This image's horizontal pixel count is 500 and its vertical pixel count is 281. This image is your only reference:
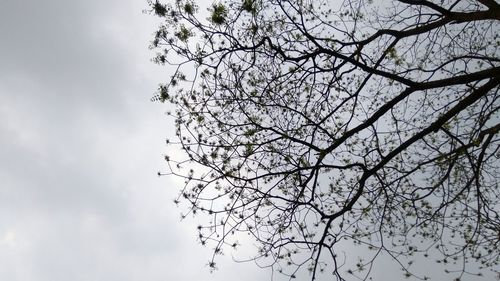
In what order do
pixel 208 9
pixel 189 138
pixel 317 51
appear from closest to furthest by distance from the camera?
1. pixel 208 9
2. pixel 189 138
3. pixel 317 51

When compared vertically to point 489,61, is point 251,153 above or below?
below

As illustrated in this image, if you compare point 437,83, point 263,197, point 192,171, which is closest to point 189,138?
point 192,171

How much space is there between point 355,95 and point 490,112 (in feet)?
7.71

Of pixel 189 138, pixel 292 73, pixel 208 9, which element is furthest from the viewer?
pixel 292 73

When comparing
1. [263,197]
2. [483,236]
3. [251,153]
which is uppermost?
[251,153]

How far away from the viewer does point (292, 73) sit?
7312mm

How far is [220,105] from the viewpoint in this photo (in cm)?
702

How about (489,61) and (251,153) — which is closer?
(251,153)

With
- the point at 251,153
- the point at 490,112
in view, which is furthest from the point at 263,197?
the point at 490,112

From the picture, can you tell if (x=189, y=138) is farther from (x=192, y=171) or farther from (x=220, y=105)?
(x=220, y=105)

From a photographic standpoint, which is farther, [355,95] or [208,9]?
[355,95]

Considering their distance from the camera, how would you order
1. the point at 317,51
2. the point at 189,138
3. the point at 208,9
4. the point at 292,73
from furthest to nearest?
1. the point at 292,73
2. the point at 317,51
3. the point at 189,138
4. the point at 208,9

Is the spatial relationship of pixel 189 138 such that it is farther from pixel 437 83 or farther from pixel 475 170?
pixel 475 170

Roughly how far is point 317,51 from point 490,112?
326 cm
